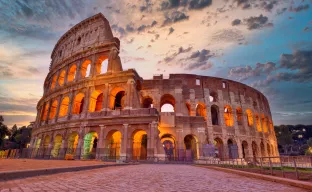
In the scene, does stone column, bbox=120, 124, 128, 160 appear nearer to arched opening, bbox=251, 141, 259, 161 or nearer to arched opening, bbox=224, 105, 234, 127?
arched opening, bbox=224, 105, 234, 127

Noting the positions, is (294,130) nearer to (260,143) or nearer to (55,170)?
(260,143)

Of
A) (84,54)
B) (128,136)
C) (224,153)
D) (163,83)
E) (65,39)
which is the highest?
(65,39)

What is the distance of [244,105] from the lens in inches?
1062

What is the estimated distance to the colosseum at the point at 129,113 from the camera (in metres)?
17.6

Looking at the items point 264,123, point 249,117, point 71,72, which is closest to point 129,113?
point 71,72

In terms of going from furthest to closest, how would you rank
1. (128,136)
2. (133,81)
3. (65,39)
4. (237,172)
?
(65,39) → (133,81) → (128,136) → (237,172)

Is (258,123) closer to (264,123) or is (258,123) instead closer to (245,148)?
(264,123)

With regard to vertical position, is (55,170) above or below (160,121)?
below

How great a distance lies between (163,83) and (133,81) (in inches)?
212

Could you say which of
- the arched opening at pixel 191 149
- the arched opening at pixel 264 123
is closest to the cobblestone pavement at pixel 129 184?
the arched opening at pixel 191 149

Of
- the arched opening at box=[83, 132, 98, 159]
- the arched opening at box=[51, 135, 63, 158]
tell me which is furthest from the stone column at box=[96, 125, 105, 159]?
the arched opening at box=[51, 135, 63, 158]

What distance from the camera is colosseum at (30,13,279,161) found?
1761cm

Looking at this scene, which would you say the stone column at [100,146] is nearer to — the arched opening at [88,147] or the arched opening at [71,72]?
the arched opening at [88,147]

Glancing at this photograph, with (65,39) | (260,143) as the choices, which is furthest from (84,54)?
(260,143)
